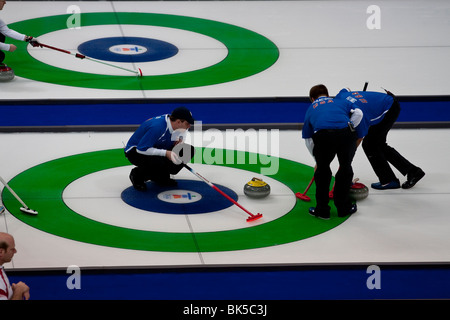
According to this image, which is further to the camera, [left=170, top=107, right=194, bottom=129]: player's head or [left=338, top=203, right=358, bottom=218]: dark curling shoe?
[left=338, top=203, right=358, bottom=218]: dark curling shoe

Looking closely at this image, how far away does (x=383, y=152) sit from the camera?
9.52m

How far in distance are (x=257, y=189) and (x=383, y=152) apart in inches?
63.0

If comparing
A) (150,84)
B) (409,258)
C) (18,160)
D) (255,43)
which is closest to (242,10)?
(255,43)

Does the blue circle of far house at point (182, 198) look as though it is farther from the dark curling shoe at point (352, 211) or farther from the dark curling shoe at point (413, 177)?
the dark curling shoe at point (413, 177)

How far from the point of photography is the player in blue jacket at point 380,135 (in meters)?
8.81

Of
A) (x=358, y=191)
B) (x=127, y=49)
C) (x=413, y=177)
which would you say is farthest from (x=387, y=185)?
(x=127, y=49)

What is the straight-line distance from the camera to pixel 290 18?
1695cm

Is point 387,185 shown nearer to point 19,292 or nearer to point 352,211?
point 352,211

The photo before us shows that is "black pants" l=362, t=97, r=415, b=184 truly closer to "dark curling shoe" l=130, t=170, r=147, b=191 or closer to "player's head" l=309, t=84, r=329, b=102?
"player's head" l=309, t=84, r=329, b=102

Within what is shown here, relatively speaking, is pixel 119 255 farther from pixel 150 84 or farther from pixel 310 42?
pixel 310 42

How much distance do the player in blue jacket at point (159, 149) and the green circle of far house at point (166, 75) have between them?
3755 millimetres

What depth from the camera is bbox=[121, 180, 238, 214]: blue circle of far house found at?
878cm

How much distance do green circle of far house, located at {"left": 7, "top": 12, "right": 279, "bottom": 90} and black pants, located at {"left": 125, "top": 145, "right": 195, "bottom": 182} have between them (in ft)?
12.3

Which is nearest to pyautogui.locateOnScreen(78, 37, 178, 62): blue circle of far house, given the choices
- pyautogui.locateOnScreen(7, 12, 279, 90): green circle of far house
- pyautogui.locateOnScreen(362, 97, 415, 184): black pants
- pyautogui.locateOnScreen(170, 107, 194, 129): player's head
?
pyautogui.locateOnScreen(7, 12, 279, 90): green circle of far house
